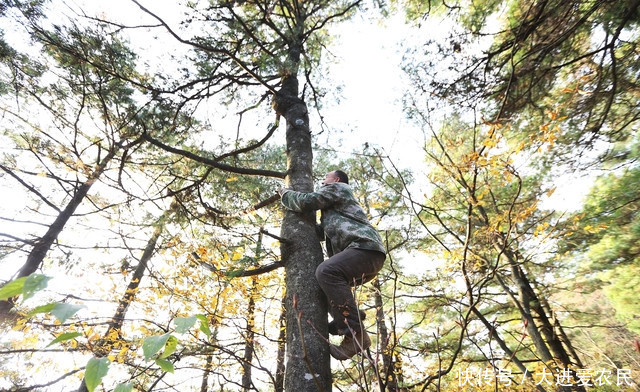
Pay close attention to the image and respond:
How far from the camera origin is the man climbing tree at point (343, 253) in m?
1.97

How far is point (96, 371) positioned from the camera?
679mm

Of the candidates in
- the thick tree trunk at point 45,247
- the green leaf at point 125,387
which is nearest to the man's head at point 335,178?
the green leaf at point 125,387

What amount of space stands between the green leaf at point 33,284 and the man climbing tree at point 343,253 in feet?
4.87

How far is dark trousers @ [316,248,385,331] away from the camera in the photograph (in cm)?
195

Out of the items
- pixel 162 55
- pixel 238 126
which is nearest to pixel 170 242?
pixel 238 126

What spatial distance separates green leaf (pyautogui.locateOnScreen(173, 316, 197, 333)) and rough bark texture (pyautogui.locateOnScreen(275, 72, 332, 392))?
1.46ft

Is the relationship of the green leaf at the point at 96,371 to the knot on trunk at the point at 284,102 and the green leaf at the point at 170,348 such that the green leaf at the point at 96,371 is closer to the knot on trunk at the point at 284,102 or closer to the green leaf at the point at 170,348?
the green leaf at the point at 170,348

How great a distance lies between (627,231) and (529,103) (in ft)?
9.42

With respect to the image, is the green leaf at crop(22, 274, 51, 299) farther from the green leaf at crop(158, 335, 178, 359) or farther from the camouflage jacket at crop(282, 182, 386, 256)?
the camouflage jacket at crop(282, 182, 386, 256)

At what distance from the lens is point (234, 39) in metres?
3.99

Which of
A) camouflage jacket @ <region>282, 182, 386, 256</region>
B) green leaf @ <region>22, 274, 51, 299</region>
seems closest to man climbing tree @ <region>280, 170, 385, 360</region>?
camouflage jacket @ <region>282, 182, 386, 256</region>

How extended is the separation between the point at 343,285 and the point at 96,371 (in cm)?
150

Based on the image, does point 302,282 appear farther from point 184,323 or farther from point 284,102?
point 284,102

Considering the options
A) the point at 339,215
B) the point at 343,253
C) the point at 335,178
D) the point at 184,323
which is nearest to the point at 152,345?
the point at 184,323
